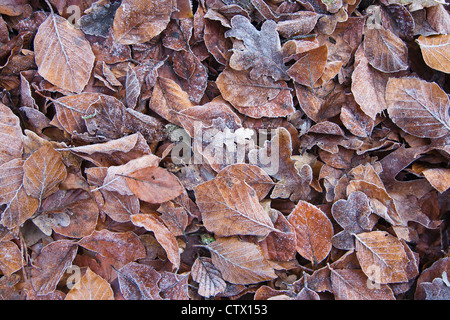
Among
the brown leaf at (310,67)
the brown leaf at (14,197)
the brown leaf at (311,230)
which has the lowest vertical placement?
the brown leaf at (311,230)

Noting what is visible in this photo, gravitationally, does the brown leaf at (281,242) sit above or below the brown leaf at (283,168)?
below

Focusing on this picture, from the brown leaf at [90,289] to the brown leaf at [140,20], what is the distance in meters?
0.67

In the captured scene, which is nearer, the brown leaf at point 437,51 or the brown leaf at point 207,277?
the brown leaf at point 207,277

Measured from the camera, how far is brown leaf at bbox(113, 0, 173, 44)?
1.01 meters

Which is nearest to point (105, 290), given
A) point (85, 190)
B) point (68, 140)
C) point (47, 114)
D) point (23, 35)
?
point (85, 190)

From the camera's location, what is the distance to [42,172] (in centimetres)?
95

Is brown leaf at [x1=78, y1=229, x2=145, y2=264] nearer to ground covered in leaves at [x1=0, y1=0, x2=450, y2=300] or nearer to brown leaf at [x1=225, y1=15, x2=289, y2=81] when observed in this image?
ground covered in leaves at [x1=0, y1=0, x2=450, y2=300]

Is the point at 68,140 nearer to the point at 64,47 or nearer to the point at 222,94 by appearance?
the point at 64,47

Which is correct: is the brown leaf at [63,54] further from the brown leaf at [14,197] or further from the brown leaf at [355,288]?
the brown leaf at [355,288]

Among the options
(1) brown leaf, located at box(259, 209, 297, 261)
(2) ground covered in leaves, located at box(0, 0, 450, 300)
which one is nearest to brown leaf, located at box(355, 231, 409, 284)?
(2) ground covered in leaves, located at box(0, 0, 450, 300)

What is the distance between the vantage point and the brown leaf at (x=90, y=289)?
3.06ft

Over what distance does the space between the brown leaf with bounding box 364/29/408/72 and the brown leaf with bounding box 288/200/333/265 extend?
0.49 metres

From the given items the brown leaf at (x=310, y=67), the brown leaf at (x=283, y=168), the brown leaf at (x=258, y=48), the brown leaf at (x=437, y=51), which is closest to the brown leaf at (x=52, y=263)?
the brown leaf at (x=283, y=168)

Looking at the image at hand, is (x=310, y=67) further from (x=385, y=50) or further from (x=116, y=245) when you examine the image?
(x=116, y=245)
